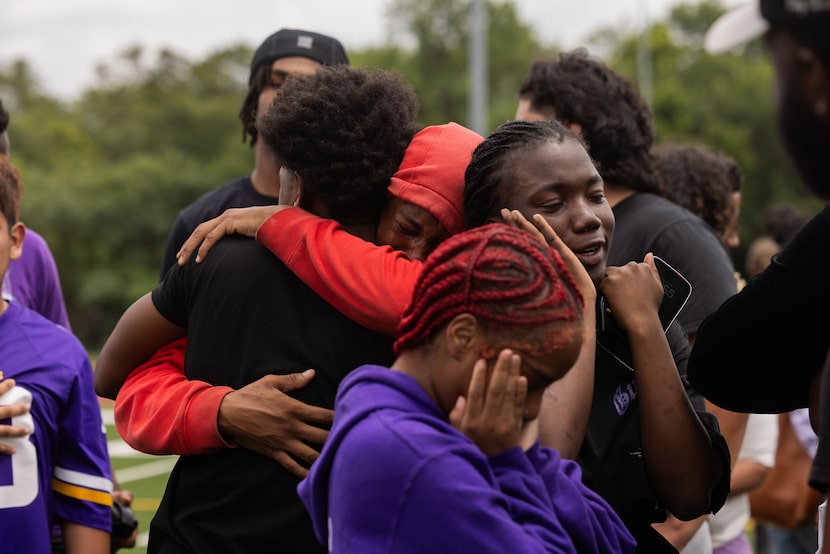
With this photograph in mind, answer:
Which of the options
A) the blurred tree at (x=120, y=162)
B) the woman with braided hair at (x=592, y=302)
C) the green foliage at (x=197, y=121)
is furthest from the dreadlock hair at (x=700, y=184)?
the blurred tree at (x=120, y=162)

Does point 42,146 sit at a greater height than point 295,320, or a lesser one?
lesser

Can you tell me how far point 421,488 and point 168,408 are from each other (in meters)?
0.87

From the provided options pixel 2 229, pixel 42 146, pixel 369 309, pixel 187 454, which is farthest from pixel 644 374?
pixel 42 146

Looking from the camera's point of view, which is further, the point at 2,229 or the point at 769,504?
the point at 769,504

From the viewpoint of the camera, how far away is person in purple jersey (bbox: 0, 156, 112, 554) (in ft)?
9.79

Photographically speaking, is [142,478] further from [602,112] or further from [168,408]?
[168,408]

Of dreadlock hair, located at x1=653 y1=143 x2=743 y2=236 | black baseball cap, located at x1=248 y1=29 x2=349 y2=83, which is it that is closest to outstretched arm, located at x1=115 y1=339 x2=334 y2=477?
black baseball cap, located at x1=248 y1=29 x2=349 y2=83

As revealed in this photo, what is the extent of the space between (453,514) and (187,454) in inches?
36.8

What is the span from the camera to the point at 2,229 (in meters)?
3.25

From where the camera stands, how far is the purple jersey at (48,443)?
2.99 m

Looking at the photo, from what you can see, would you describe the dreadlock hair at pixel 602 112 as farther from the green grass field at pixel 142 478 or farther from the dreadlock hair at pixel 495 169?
the green grass field at pixel 142 478

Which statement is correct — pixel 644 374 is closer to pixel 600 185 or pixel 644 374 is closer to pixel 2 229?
pixel 600 185

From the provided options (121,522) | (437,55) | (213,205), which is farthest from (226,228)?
(437,55)

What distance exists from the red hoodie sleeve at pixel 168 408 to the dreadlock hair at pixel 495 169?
0.76 metres
